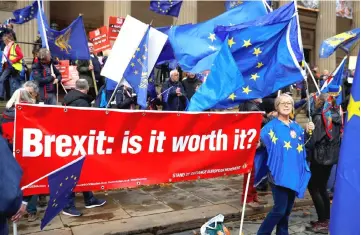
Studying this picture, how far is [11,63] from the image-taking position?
8.50 metres

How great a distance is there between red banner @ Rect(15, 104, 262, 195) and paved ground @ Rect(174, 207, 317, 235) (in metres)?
1.12

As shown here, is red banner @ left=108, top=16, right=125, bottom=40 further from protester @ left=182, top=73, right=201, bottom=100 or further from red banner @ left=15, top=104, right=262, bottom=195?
red banner @ left=15, top=104, right=262, bottom=195

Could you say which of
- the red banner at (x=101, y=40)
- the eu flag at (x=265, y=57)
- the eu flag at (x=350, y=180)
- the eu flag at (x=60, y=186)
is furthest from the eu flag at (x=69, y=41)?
the eu flag at (x=350, y=180)

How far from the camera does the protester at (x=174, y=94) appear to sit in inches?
307

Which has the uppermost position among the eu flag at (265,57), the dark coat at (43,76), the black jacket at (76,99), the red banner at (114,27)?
the red banner at (114,27)

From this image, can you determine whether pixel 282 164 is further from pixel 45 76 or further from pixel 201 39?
pixel 45 76

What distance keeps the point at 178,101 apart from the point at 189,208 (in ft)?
8.74

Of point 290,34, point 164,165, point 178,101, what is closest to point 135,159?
point 164,165

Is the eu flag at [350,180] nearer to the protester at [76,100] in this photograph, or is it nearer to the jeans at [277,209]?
the jeans at [277,209]

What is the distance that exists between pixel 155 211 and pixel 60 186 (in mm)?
2830

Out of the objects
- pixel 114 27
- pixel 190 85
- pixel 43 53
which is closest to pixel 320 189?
pixel 190 85

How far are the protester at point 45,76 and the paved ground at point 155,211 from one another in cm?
241

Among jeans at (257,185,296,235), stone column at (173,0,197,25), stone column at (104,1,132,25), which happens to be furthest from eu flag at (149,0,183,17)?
stone column at (173,0,197,25)

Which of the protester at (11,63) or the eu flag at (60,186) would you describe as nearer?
the eu flag at (60,186)
